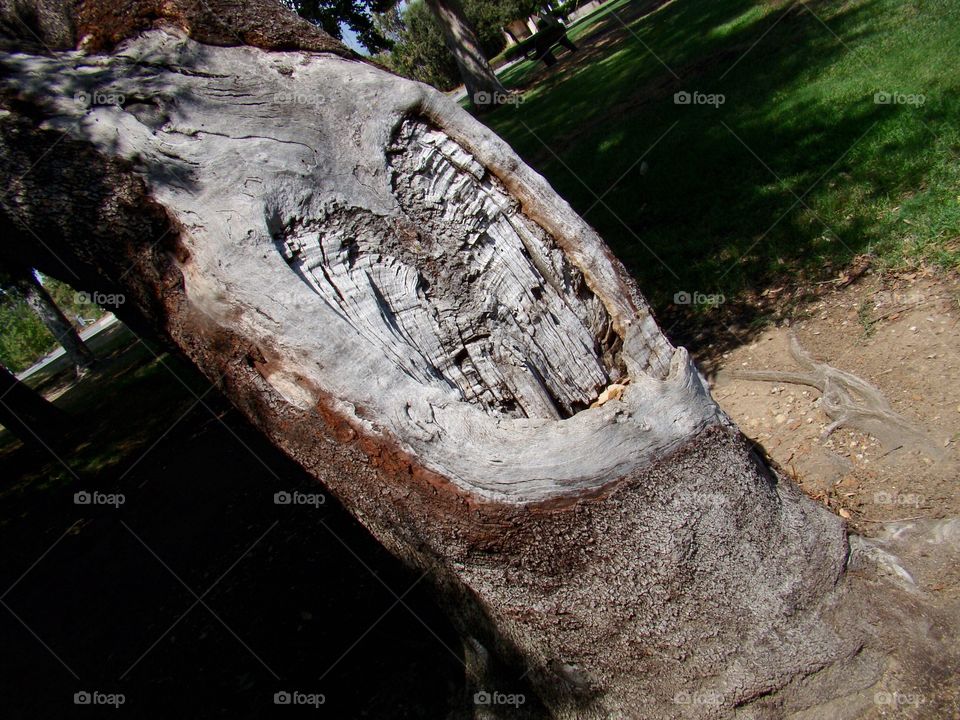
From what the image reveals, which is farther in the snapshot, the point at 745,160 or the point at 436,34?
the point at 436,34

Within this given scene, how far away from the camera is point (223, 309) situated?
2094 millimetres

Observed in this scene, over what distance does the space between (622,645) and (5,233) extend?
2.50 metres

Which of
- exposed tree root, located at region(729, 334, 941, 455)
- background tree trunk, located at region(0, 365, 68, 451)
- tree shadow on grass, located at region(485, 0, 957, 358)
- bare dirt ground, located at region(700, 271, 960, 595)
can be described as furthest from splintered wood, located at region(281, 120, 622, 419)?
background tree trunk, located at region(0, 365, 68, 451)

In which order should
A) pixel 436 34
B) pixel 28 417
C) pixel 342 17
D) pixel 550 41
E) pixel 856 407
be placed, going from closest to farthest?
1. pixel 856 407
2. pixel 28 417
3. pixel 342 17
4. pixel 550 41
5. pixel 436 34

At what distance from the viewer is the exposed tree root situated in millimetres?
3082

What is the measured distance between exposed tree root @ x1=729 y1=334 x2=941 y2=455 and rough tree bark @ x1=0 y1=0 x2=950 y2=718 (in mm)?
935

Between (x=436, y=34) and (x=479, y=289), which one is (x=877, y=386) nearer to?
(x=479, y=289)

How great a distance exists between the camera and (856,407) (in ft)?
10.8

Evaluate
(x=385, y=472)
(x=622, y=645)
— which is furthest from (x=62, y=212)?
(x=622, y=645)

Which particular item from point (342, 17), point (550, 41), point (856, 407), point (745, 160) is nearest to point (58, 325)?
point (342, 17)

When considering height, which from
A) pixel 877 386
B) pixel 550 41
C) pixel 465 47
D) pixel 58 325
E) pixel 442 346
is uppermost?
pixel 58 325

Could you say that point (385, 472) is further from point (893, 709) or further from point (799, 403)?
point (799, 403)

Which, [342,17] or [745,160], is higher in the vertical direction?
[342,17]

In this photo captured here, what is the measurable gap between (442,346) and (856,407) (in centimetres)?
218
